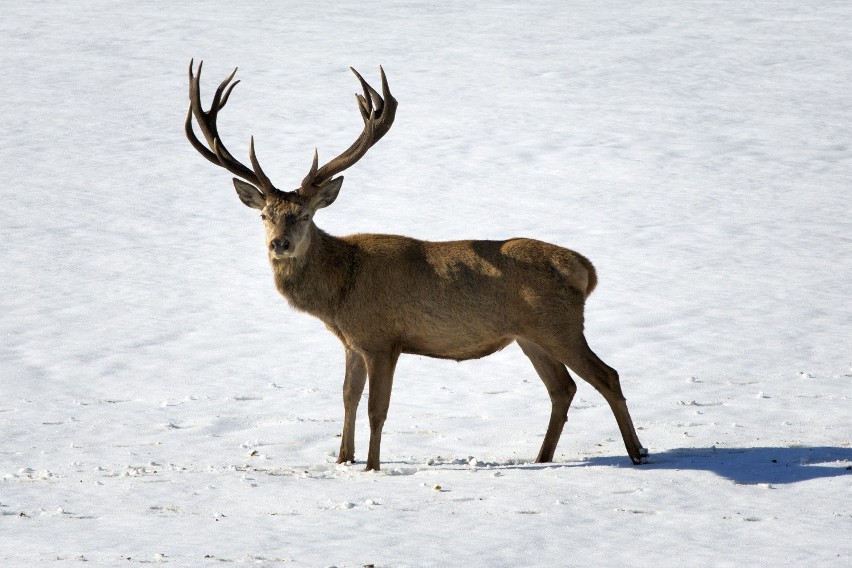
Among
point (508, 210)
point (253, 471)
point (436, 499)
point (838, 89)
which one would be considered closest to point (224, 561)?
point (436, 499)

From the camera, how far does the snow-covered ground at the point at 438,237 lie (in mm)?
7402

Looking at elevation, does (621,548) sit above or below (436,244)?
below

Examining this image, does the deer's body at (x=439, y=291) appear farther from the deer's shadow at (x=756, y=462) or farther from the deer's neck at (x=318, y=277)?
the deer's shadow at (x=756, y=462)

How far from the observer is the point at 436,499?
789cm

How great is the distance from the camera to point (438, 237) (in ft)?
64.0

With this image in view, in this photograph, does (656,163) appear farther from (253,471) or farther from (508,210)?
(253,471)

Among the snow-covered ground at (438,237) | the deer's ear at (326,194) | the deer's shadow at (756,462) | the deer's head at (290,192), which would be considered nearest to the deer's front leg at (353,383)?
the snow-covered ground at (438,237)

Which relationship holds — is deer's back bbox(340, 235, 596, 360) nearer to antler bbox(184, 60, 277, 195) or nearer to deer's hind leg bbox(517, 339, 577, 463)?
deer's hind leg bbox(517, 339, 577, 463)

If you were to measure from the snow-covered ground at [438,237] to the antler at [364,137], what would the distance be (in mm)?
2418

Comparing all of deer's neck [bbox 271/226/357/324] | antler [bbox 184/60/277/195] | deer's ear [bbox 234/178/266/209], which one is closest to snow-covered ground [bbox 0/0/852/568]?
deer's neck [bbox 271/226/357/324]

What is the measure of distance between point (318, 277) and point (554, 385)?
7.17ft

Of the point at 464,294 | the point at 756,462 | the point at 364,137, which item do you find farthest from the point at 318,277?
the point at 756,462

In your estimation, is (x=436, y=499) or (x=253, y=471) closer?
(x=436, y=499)

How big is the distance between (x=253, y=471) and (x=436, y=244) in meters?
2.46
